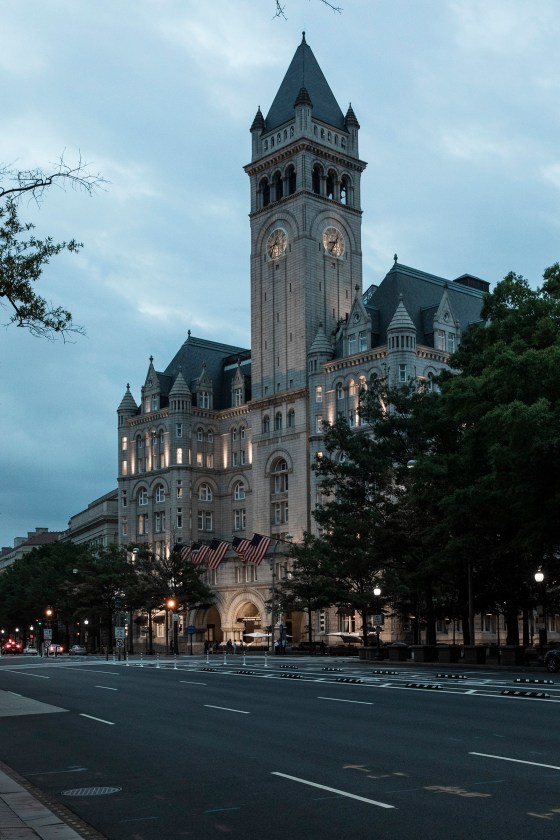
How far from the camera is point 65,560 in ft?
417

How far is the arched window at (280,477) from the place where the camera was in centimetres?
10569

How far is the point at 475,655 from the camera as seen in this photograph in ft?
160

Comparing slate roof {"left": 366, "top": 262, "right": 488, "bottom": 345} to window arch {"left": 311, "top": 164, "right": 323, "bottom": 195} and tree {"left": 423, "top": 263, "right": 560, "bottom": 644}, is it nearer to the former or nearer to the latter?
window arch {"left": 311, "top": 164, "right": 323, "bottom": 195}

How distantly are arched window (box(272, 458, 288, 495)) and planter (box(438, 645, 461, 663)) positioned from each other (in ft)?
176

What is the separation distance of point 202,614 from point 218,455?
18.4m

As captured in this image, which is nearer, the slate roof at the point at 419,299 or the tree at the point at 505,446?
the tree at the point at 505,446

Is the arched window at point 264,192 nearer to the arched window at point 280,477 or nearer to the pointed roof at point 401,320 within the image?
the pointed roof at point 401,320

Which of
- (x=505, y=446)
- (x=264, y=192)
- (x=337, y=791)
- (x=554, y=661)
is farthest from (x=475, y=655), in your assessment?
(x=264, y=192)

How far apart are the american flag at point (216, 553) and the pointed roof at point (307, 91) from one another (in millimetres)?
49465

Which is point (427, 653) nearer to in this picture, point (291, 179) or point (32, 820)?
point (32, 820)

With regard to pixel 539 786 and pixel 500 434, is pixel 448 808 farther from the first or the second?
pixel 500 434

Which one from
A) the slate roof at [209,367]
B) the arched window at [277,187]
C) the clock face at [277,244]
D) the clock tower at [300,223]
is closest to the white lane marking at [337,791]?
the clock tower at [300,223]

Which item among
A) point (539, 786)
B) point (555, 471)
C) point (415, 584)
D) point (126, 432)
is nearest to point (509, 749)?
point (539, 786)

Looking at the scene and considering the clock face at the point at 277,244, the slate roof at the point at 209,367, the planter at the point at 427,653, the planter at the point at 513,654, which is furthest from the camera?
the slate roof at the point at 209,367
